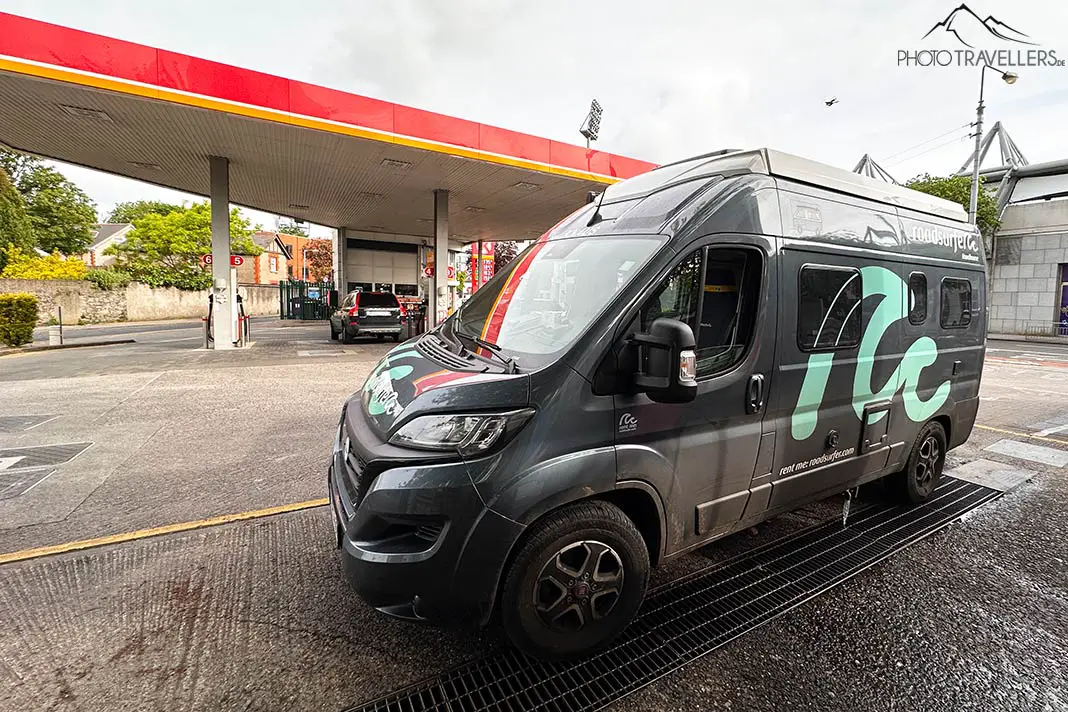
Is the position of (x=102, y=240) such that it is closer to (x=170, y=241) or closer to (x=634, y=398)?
(x=170, y=241)

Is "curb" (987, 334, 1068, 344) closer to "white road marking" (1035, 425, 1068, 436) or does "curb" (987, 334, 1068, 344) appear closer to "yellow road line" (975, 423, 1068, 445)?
"white road marking" (1035, 425, 1068, 436)

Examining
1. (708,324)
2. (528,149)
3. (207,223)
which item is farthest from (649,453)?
(207,223)

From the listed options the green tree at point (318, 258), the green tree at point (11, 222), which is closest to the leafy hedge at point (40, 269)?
the green tree at point (11, 222)

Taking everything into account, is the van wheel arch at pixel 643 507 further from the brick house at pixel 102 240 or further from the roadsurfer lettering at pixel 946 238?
the brick house at pixel 102 240

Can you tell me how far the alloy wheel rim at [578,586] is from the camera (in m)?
2.34

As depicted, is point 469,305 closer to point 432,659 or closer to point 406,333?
point 432,659

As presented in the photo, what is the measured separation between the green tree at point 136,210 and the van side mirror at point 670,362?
55.2 m

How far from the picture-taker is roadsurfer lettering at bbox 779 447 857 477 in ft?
10.4

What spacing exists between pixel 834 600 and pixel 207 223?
140ft

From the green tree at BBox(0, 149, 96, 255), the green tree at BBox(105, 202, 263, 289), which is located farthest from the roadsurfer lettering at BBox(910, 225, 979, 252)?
the green tree at BBox(0, 149, 96, 255)

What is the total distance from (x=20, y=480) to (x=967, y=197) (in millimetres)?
35464

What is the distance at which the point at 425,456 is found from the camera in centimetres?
217

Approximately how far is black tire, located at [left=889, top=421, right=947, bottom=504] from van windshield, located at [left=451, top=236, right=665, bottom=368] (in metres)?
3.21

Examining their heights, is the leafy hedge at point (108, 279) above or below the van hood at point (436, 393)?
above
